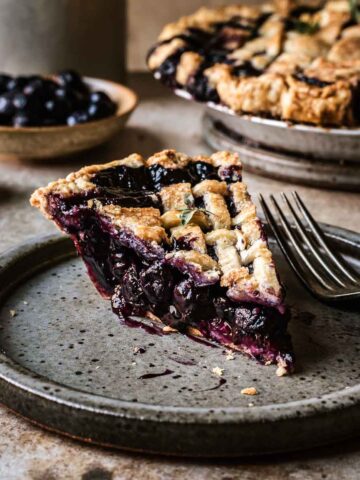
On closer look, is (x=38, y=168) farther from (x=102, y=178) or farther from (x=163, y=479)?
(x=163, y=479)

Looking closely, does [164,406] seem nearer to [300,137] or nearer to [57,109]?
[300,137]

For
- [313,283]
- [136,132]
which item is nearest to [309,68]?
[136,132]

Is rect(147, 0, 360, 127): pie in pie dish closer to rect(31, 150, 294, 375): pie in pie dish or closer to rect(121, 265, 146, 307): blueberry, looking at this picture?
rect(31, 150, 294, 375): pie in pie dish

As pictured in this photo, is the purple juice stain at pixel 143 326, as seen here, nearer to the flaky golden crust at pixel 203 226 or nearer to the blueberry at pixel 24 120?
the flaky golden crust at pixel 203 226

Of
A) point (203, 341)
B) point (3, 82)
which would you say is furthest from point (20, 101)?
point (203, 341)

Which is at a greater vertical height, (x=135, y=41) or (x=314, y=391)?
(x=314, y=391)

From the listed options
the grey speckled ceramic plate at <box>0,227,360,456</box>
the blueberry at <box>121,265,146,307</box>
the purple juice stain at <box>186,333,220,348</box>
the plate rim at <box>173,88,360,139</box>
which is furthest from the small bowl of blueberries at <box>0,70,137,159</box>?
the purple juice stain at <box>186,333,220,348</box>

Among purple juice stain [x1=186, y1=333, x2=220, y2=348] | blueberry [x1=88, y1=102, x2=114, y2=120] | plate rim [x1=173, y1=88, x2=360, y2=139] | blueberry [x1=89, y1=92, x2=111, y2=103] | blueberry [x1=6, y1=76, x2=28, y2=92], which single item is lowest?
blueberry [x1=88, y1=102, x2=114, y2=120]
